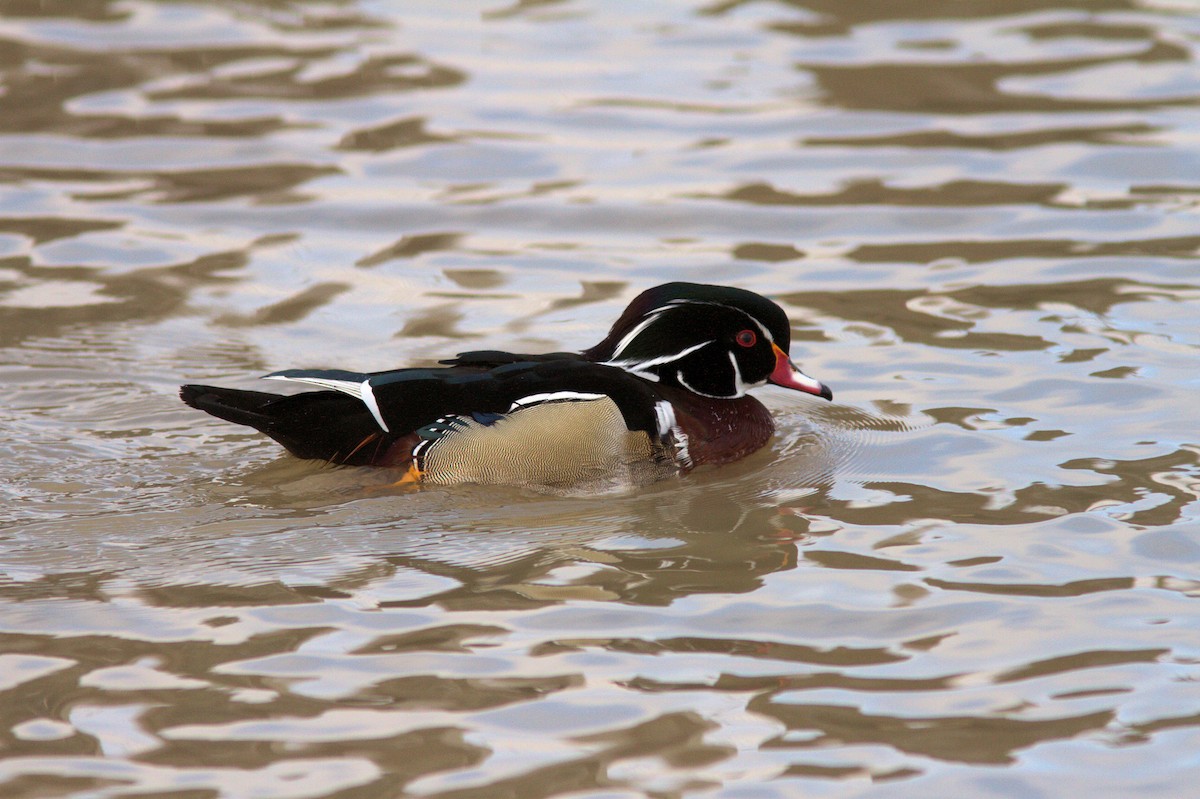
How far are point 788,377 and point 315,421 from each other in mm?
2096

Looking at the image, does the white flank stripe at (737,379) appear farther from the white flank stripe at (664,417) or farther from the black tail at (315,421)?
the black tail at (315,421)

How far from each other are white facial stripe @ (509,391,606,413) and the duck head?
20.7 inches

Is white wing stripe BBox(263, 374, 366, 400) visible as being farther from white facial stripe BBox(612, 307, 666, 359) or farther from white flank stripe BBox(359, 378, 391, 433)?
white facial stripe BBox(612, 307, 666, 359)

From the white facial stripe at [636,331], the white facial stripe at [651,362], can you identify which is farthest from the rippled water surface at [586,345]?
the white facial stripe at [636,331]

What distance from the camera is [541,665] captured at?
5.19 metres

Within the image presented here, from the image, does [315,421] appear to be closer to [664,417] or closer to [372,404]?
[372,404]

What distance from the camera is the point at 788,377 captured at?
23.8 ft

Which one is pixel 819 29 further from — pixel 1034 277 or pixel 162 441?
pixel 162 441

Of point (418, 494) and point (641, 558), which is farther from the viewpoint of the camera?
point (418, 494)

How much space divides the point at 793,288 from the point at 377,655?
193 inches

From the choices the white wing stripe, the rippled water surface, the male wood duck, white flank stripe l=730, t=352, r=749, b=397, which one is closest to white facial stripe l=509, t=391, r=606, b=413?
the male wood duck

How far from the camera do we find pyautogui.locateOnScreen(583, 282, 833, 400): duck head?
7.12 meters

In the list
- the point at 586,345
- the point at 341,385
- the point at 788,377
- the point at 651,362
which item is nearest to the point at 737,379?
the point at 788,377

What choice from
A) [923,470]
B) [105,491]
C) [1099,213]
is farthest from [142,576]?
[1099,213]
